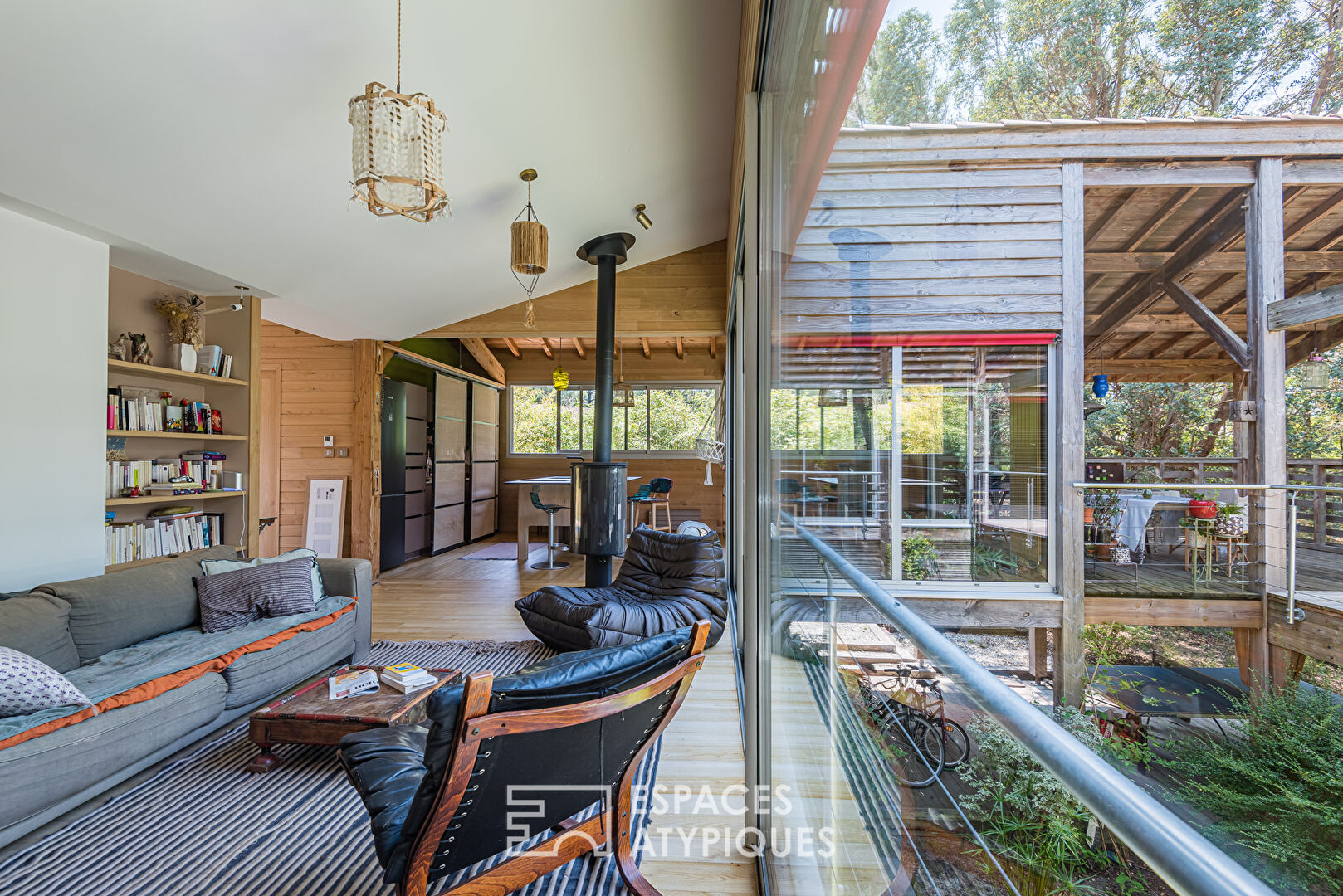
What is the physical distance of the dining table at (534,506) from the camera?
6.96 meters

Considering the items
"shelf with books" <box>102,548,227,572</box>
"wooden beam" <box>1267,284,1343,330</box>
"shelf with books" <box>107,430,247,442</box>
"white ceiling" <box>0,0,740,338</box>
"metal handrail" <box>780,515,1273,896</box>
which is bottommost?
"shelf with books" <box>102,548,227,572</box>

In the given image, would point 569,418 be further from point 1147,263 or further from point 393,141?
point 1147,263

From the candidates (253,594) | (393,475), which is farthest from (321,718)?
(393,475)

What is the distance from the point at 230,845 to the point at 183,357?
338 centimetres

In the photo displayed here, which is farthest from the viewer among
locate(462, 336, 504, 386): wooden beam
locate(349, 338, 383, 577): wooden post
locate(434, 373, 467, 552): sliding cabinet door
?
locate(462, 336, 504, 386): wooden beam

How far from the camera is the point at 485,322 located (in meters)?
6.29

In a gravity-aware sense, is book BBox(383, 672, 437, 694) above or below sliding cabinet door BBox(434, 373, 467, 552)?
below

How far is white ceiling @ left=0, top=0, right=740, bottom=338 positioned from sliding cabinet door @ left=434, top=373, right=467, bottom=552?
2.99 metres

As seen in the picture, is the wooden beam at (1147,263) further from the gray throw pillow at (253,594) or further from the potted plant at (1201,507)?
the gray throw pillow at (253,594)

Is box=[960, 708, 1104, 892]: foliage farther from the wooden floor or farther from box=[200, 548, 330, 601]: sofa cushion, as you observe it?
box=[200, 548, 330, 601]: sofa cushion

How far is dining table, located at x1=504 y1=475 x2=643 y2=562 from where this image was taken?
6.96 metres

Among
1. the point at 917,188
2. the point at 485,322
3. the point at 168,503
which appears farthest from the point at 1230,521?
the point at 485,322

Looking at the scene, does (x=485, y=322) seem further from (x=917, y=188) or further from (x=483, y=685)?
(x=917, y=188)

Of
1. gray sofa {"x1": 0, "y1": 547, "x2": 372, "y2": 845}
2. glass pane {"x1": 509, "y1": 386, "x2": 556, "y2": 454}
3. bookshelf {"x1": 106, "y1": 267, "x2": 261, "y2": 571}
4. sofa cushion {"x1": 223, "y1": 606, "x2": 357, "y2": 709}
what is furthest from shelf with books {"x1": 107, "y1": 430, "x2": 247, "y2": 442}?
glass pane {"x1": 509, "y1": 386, "x2": 556, "y2": 454}
